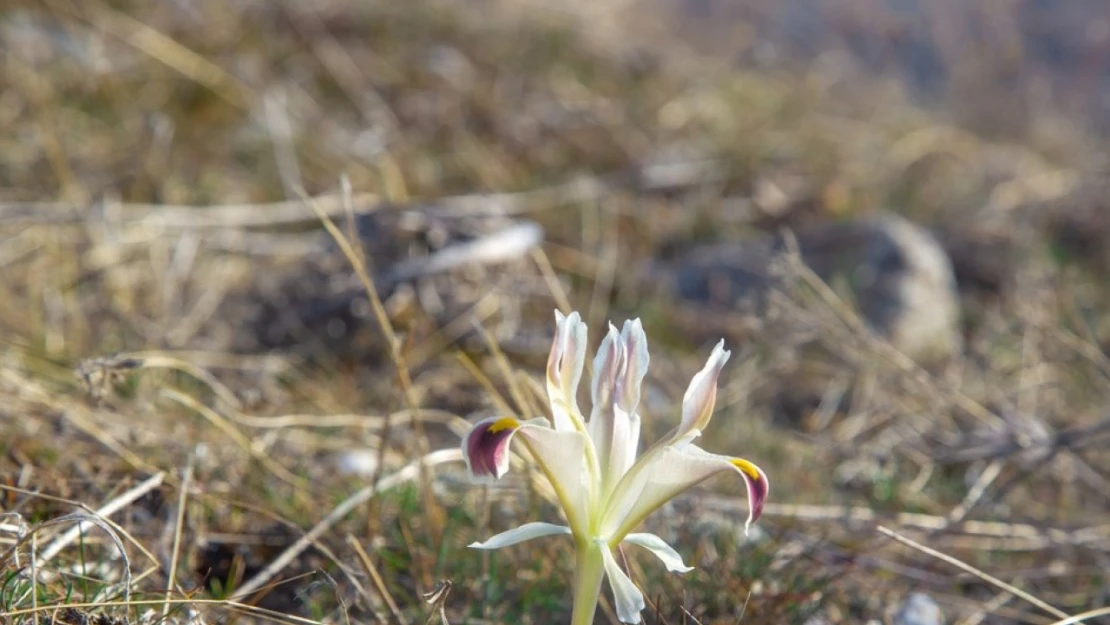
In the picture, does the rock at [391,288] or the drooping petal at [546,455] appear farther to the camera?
the rock at [391,288]

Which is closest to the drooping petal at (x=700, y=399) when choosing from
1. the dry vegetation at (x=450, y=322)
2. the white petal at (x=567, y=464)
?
the white petal at (x=567, y=464)

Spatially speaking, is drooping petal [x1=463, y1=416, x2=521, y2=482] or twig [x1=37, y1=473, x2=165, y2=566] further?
twig [x1=37, y1=473, x2=165, y2=566]

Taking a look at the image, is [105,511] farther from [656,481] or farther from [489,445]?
[656,481]

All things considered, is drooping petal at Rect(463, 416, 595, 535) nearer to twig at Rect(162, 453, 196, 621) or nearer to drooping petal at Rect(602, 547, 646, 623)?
drooping petal at Rect(602, 547, 646, 623)

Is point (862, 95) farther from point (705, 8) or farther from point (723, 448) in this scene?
point (723, 448)

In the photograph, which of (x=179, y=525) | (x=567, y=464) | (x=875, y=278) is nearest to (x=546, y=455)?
(x=567, y=464)

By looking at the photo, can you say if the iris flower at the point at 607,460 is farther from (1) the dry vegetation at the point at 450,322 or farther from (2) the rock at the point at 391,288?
(2) the rock at the point at 391,288

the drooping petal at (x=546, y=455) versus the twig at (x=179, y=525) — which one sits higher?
the drooping petal at (x=546, y=455)

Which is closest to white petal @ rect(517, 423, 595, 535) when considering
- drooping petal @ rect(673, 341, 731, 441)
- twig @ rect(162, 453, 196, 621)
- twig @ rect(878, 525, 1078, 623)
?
drooping petal @ rect(673, 341, 731, 441)
